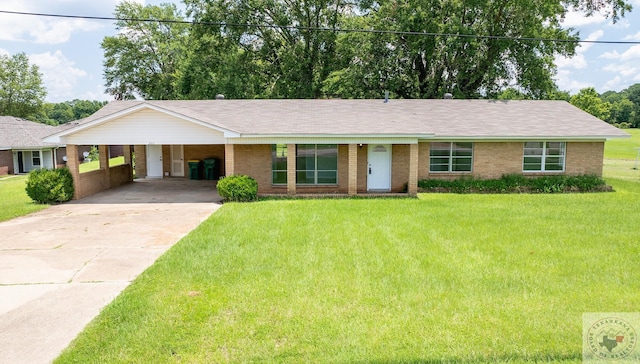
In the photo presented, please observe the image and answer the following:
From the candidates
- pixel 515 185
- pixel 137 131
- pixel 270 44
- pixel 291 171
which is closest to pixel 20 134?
pixel 270 44

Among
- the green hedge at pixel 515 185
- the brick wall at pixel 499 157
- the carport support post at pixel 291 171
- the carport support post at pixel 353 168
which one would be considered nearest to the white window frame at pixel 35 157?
the carport support post at pixel 291 171

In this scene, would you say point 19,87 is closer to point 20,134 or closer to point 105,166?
point 20,134

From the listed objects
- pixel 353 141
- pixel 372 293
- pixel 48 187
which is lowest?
pixel 372 293

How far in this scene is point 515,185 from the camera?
17.9 meters

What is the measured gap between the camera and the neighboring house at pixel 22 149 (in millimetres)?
30953

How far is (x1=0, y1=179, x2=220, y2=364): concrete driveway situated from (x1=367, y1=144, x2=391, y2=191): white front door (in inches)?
256

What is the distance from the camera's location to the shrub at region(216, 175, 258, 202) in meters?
15.5

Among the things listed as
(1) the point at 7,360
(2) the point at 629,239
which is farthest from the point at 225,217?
(2) the point at 629,239

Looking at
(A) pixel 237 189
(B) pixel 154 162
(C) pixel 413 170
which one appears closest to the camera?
(A) pixel 237 189

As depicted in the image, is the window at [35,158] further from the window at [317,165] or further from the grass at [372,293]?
the grass at [372,293]

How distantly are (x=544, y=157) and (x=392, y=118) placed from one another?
23.5 feet

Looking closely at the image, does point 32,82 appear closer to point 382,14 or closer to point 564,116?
point 382,14

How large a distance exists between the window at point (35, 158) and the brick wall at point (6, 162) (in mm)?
1351

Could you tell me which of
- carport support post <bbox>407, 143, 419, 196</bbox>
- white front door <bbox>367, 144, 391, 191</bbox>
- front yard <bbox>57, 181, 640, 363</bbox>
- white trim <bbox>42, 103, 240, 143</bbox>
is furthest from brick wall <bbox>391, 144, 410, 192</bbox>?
white trim <bbox>42, 103, 240, 143</bbox>
